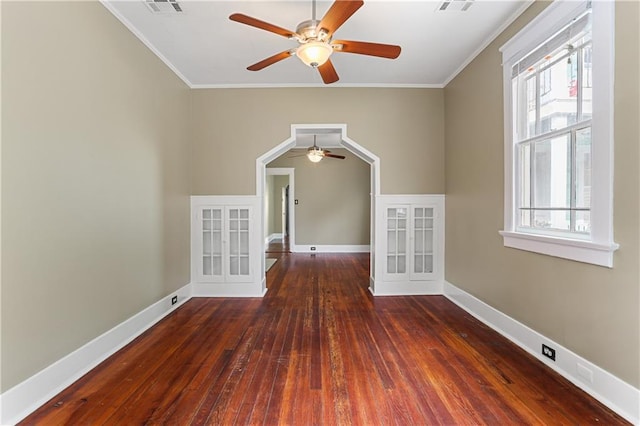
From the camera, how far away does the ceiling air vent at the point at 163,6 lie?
8.14 ft

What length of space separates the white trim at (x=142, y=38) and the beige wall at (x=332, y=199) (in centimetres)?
435

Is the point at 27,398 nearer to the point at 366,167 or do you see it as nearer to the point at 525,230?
the point at 525,230

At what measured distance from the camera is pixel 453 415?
1785mm

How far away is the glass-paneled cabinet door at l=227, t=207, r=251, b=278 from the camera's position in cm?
426

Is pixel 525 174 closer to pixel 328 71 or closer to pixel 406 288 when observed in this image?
pixel 328 71

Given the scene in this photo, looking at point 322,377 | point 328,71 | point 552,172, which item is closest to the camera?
point 322,377

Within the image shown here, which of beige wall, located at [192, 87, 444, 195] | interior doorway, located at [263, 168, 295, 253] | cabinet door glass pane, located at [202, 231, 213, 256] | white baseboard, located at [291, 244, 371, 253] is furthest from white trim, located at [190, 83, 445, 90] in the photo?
interior doorway, located at [263, 168, 295, 253]

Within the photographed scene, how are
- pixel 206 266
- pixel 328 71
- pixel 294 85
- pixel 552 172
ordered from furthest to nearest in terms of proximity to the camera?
pixel 206 266 → pixel 294 85 → pixel 328 71 → pixel 552 172

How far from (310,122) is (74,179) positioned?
111 inches

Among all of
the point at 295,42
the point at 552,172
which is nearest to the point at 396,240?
the point at 552,172

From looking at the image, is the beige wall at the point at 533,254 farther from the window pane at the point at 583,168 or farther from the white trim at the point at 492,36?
the window pane at the point at 583,168

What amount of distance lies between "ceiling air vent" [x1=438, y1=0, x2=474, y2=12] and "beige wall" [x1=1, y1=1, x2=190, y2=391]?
289cm

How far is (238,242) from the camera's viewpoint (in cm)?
428

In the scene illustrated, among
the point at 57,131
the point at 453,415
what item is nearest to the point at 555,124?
the point at 453,415
